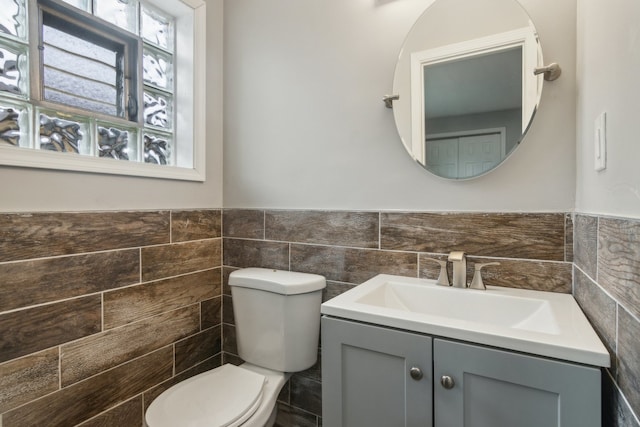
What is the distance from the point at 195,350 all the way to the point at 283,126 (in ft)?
3.96

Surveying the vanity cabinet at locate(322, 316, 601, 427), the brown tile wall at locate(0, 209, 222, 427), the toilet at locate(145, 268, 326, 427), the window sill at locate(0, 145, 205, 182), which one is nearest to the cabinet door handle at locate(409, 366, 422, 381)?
the vanity cabinet at locate(322, 316, 601, 427)

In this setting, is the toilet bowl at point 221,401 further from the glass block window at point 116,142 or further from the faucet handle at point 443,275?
the glass block window at point 116,142

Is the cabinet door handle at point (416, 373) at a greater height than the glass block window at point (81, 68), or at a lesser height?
lesser

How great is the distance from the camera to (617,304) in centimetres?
63

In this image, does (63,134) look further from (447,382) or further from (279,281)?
→ (447,382)

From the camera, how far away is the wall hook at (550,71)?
106cm

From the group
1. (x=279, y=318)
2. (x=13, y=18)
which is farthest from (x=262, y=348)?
(x=13, y=18)

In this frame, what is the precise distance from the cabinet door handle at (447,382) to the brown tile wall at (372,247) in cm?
50

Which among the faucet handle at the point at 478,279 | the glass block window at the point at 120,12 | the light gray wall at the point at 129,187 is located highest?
the glass block window at the point at 120,12

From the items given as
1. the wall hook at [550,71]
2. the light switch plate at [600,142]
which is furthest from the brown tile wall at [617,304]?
the wall hook at [550,71]

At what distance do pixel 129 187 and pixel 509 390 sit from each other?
4.87ft

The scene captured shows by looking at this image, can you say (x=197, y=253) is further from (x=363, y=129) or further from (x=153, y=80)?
(x=363, y=129)

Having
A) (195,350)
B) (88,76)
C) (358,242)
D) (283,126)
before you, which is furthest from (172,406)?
(88,76)

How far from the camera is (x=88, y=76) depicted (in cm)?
139
